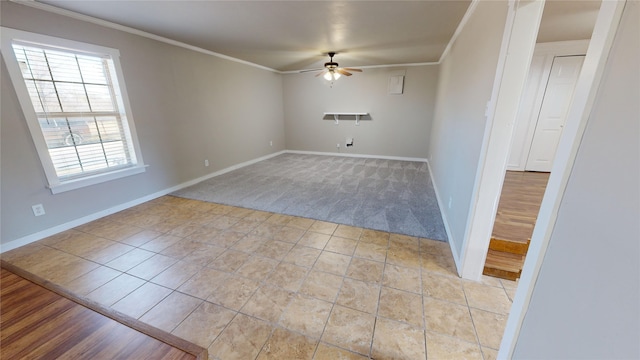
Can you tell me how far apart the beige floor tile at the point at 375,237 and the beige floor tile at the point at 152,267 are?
74.4 inches

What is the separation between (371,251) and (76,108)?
374 cm

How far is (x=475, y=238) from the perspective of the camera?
6.02ft

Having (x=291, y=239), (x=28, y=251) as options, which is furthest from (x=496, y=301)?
(x=28, y=251)

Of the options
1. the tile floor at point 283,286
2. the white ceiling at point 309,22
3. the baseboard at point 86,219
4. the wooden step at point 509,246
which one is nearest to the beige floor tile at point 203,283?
the tile floor at point 283,286

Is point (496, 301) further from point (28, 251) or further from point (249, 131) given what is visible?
point (249, 131)

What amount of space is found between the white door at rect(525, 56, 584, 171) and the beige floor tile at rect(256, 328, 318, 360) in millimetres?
4744

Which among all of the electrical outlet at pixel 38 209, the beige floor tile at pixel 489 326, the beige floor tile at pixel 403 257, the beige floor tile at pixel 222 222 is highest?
the electrical outlet at pixel 38 209

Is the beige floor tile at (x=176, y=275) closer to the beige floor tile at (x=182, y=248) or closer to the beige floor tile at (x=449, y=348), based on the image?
the beige floor tile at (x=182, y=248)

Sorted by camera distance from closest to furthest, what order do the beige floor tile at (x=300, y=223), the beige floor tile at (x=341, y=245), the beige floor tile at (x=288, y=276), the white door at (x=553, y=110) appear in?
the beige floor tile at (x=288, y=276) → the beige floor tile at (x=341, y=245) → the beige floor tile at (x=300, y=223) → the white door at (x=553, y=110)

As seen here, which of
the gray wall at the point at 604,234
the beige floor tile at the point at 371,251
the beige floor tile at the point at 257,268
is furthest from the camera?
the beige floor tile at the point at 371,251

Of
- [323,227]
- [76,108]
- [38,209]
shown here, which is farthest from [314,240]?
[76,108]

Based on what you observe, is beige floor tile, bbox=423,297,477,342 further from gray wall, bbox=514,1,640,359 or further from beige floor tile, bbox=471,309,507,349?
gray wall, bbox=514,1,640,359

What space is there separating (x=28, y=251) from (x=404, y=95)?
666 cm

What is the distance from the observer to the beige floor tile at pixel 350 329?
4.65 ft
